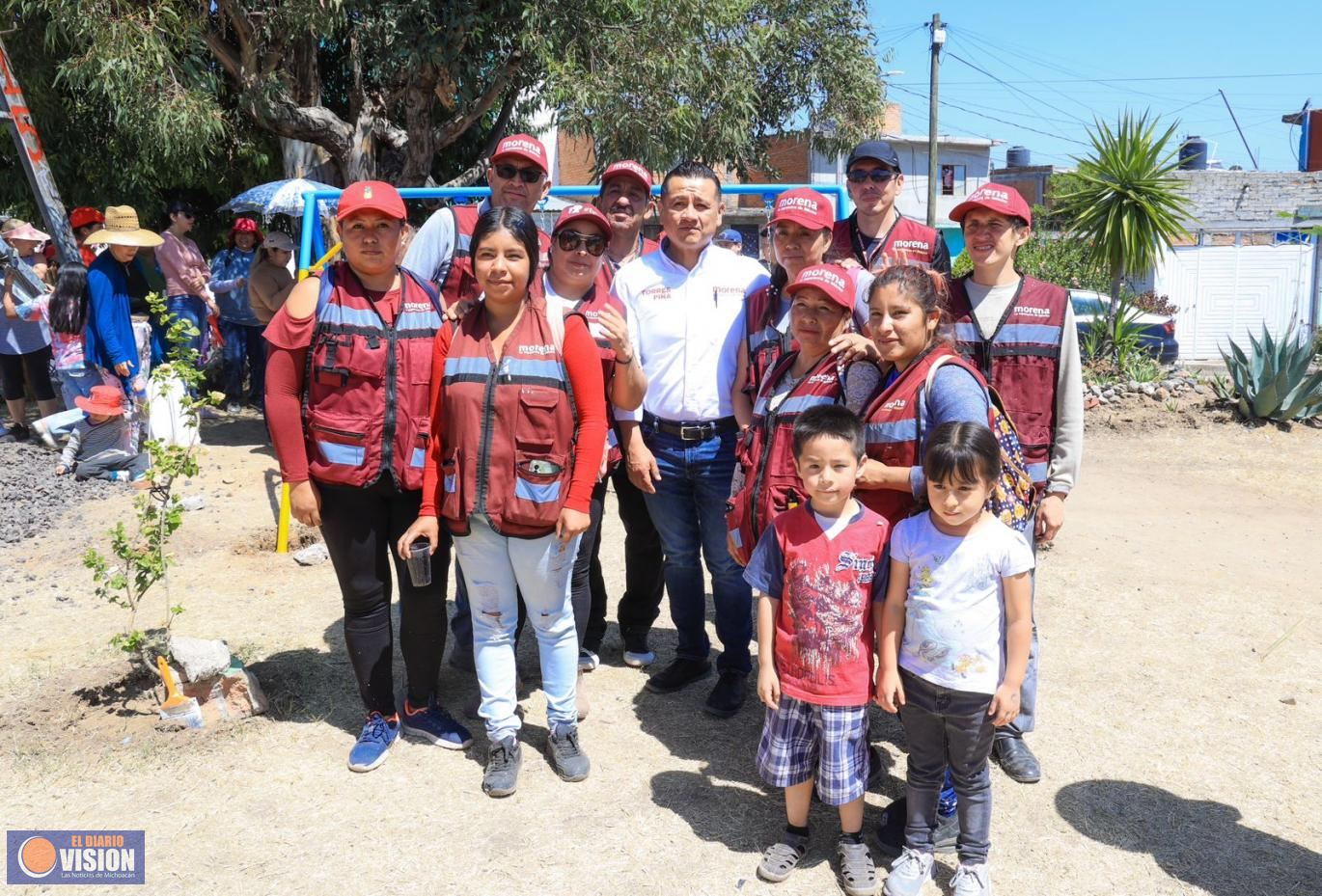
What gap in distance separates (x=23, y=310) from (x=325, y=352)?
6.97 metres

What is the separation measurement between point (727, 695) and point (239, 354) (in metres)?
8.37

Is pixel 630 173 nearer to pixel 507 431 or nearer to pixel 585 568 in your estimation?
pixel 507 431

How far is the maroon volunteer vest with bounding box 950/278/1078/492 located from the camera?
334 centimetres

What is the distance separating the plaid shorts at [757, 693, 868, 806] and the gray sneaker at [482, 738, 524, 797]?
93 centimetres

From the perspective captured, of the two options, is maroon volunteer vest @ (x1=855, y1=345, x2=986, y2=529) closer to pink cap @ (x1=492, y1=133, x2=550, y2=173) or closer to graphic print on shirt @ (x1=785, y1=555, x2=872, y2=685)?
graphic print on shirt @ (x1=785, y1=555, x2=872, y2=685)

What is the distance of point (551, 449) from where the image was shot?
125 inches

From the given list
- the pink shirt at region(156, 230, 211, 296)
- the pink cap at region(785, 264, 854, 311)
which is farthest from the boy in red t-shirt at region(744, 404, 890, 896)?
the pink shirt at region(156, 230, 211, 296)

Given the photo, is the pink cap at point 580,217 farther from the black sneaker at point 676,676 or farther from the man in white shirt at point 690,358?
the black sneaker at point 676,676

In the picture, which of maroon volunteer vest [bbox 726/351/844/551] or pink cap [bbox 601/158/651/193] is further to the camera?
pink cap [bbox 601/158/651/193]

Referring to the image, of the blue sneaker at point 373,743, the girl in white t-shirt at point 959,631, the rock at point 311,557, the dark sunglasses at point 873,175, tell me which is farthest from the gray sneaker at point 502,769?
the rock at point 311,557

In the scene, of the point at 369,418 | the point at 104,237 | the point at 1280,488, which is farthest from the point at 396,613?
the point at 1280,488

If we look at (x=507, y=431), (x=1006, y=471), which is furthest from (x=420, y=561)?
(x=1006, y=471)

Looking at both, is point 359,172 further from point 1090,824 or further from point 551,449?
point 1090,824

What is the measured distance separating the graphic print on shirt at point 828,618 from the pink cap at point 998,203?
4.13 ft
